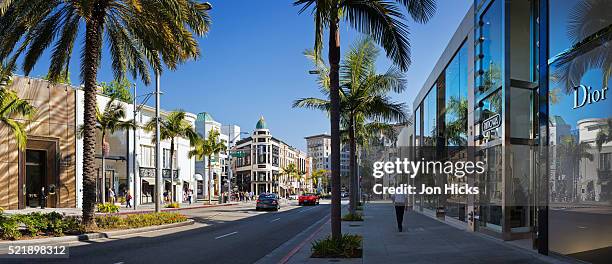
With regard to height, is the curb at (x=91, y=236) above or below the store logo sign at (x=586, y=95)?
below

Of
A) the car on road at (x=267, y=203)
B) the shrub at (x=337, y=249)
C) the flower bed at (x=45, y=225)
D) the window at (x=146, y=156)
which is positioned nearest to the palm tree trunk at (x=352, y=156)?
the flower bed at (x=45, y=225)

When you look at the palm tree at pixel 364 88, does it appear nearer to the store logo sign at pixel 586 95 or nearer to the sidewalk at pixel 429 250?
the sidewalk at pixel 429 250

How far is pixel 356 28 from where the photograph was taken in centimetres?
1327

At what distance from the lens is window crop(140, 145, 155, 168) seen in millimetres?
52844

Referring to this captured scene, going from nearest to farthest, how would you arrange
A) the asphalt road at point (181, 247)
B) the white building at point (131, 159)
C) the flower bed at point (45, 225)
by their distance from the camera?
the asphalt road at point (181, 247)
the flower bed at point (45, 225)
the white building at point (131, 159)

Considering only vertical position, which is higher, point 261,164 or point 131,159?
point 131,159

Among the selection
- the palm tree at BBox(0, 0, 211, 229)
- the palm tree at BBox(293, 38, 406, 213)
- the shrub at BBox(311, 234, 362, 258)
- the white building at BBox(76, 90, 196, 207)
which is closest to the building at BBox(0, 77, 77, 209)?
the white building at BBox(76, 90, 196, 207)

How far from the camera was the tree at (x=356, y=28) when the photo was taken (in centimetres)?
1259

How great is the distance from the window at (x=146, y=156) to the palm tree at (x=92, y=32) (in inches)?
1286

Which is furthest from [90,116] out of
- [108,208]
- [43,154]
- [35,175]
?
[35,175]

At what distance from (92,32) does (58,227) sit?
259 inches

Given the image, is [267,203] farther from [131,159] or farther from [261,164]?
[261,164]

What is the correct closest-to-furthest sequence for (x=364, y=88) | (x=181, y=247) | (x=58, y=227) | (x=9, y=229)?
(x=9, y=229) → (x=181, y=247) → (x=58, y=227) → (x=364, y=88)

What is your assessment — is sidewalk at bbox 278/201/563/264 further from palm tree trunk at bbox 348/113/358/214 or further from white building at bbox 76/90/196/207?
white building at bbox 76/90/196/207
